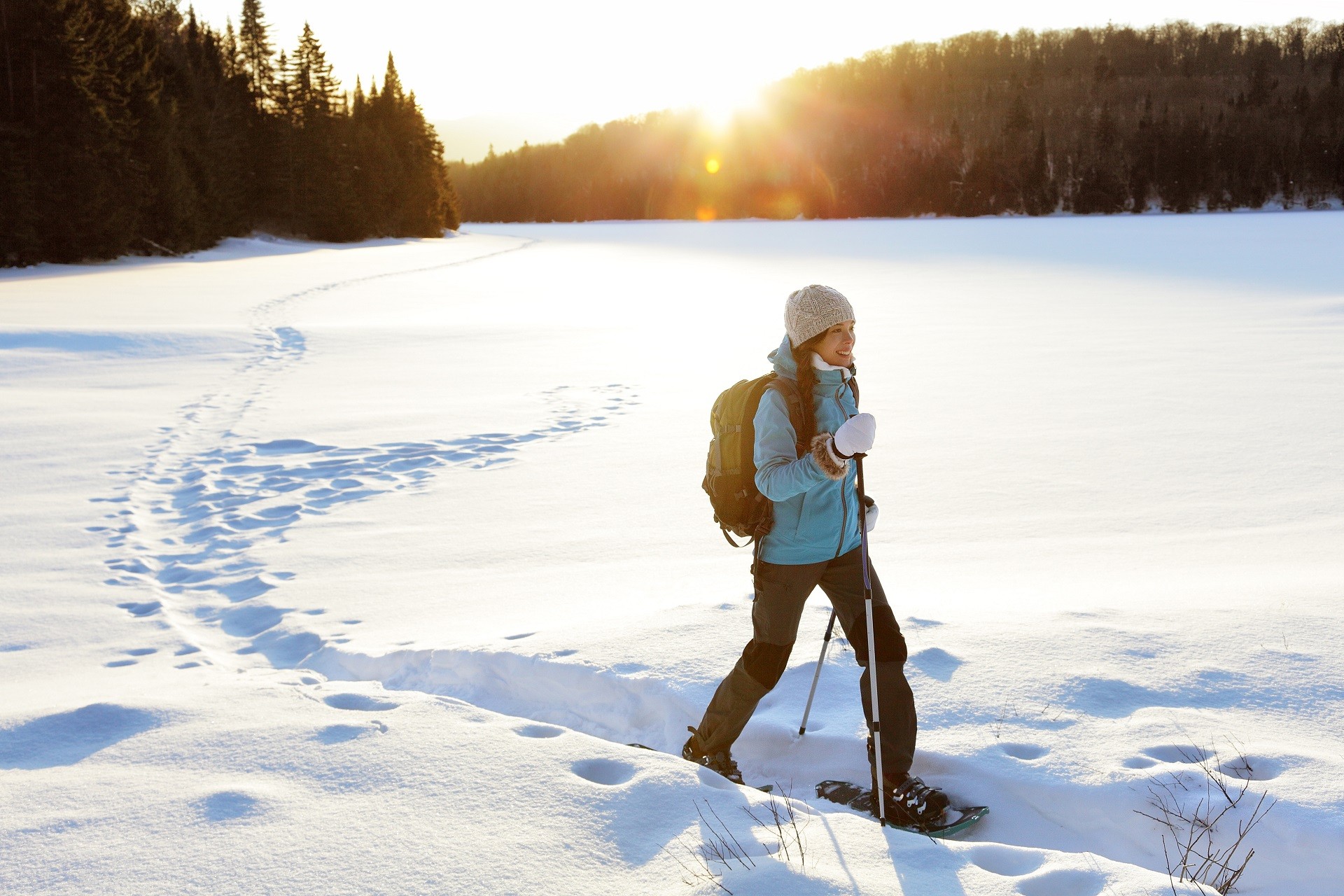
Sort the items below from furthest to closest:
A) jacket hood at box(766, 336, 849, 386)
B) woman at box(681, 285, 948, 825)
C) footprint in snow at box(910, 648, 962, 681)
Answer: footprint in snow at box(910, 648, 962, 681) → jacket hood at box(766, 336, 849, 386) → woman at box(681, 285, 948, 825)

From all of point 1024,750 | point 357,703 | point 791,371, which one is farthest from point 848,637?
point 357,703

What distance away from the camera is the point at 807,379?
3.01 meters

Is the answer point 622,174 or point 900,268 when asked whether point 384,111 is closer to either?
point 900,268

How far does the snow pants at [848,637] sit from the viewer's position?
3.10 metres

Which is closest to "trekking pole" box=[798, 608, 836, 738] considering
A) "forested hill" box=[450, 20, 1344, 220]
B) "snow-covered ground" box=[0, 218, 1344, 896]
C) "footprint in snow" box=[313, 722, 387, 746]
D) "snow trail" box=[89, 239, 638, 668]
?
"snow-covered ground" box=[0, 218, 1344, 896]

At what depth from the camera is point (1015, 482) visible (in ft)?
24.1

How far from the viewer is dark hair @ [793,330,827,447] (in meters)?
2.99

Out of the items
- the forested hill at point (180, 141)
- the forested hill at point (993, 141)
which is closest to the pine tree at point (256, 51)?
the forested hill at point (180, 141)

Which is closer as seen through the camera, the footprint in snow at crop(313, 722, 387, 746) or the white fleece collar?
the white fleece collar

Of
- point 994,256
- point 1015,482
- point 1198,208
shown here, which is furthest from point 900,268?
point 1198,208

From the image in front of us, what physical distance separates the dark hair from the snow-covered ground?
1.19m

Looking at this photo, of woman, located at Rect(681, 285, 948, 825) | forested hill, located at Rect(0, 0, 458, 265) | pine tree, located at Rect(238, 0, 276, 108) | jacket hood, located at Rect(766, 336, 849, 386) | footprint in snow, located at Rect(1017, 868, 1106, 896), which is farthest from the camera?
pine tree, located at Rect(238, 0, 276, 108)

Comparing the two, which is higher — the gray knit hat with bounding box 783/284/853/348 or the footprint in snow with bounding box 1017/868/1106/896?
the gray knit hat with bounding box 783/284/853/348

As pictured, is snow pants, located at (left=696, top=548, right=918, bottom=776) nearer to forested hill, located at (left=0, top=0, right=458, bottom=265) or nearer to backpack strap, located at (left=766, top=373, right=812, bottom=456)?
backpack strap, located at (left=766, top=373, right=812, bottom=456)
